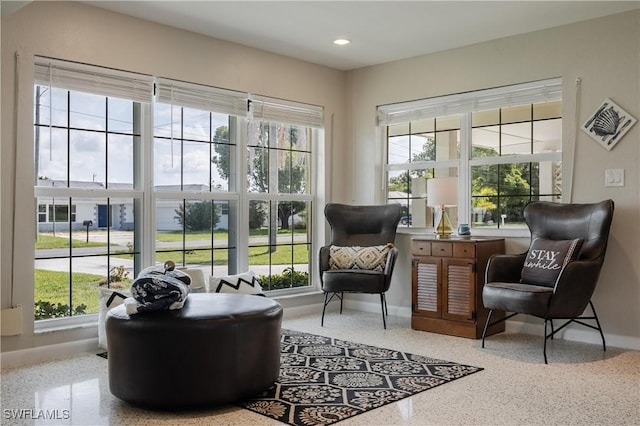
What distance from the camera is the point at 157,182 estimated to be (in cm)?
448

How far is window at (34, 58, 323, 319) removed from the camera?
13.0ft

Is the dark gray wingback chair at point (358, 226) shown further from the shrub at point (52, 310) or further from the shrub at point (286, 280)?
the shrub at point (52, 310)

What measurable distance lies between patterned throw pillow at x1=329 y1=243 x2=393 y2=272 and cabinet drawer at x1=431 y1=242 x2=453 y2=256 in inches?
18.1

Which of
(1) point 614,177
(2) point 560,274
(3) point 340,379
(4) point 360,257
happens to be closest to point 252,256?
(4) point 360,257

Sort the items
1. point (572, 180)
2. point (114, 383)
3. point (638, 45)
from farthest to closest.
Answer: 1. point (572, 180)
2. point (638, 45)
3. point (114, 383)

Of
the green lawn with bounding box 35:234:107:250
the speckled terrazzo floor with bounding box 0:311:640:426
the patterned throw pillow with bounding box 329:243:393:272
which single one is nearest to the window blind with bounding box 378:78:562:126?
the patterned throw pillow with bounding box 329:243:393:272

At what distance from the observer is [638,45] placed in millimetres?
4090

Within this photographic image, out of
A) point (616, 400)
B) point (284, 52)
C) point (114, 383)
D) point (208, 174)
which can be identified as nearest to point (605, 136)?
point (616, 400)

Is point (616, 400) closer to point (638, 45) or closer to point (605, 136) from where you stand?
point (605, 136)

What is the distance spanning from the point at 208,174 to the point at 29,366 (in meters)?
2.01

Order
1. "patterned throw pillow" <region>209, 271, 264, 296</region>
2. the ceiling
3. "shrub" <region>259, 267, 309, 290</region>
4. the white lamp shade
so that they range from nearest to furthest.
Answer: the ceiling
"patterned throw pillow" <region>209, 271, 264, 296</region>
the white lamp shade
"shrub" <region>259, 267, 309, 290</region>

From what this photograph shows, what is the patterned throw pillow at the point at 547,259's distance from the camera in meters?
3.95

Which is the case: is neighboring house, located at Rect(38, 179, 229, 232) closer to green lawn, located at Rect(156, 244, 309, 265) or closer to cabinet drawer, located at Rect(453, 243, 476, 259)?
green lawn, located at Rect(156, 244, 309, 265)

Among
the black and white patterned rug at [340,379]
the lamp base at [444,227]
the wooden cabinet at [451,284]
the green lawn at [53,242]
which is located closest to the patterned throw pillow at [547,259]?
the wooden cabinet at [451,284]
